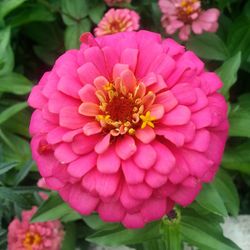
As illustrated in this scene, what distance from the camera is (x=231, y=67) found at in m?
0.89

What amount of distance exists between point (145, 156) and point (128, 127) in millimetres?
67

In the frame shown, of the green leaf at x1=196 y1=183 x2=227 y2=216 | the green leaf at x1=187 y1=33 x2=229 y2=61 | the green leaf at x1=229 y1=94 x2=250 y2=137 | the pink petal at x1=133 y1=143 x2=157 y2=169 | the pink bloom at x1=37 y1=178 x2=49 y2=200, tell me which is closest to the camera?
the pink petal at x1=133 y1=143 x2=157 y2=169

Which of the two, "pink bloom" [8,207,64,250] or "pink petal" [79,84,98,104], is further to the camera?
"pink bloom" [8,207,64,250]

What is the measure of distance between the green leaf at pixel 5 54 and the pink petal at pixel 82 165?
1.42 feet

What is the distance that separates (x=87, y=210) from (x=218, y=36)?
666 millimetres

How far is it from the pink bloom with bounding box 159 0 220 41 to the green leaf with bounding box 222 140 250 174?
254 millimetres

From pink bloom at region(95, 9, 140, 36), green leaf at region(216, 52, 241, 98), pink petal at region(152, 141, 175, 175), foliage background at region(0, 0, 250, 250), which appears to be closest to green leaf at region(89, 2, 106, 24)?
foliage background at region(0, 0, 250, 250)

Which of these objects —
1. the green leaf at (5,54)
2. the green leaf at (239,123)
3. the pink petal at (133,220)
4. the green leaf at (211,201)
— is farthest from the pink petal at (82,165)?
the green leaf at (5,54)

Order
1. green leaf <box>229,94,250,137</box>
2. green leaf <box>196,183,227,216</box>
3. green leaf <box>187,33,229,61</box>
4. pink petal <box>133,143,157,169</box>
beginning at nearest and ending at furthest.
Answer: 1. pink petal <box>133,143,157,169</box>
2. green leaf <box>196,183,227,216</box>
3. green leaf <box>229,94,250,137</box>
4. green leaf <box>187,33,229,61</box>

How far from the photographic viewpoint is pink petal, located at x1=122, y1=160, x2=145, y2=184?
646mm

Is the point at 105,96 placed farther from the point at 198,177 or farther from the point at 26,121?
the point at 26,121

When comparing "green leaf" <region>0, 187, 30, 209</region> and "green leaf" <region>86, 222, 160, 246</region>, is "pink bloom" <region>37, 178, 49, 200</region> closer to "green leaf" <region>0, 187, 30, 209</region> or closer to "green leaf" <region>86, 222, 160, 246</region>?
"green leaf" <region>0, 187, 30, 209</region>

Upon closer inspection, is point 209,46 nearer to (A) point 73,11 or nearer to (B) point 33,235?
(A) point 73,11

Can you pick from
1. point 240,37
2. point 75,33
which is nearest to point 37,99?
point 75,33
